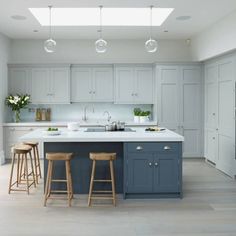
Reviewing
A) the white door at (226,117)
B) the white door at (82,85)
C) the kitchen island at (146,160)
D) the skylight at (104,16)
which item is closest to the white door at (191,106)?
the white door at (226,117)

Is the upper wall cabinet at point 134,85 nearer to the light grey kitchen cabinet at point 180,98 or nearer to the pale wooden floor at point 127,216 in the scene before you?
the light grey kitchen cabinet at point 180,98

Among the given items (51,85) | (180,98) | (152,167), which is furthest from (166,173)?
(51,85)

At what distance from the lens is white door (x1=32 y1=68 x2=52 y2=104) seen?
8.12 m

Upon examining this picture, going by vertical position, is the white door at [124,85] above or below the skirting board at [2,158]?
above

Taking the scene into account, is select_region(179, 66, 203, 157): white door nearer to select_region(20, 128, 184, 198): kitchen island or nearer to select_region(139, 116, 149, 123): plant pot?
select_region(139, 116, 149, 123): plant pot

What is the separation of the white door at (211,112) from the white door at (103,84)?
2.24 metres

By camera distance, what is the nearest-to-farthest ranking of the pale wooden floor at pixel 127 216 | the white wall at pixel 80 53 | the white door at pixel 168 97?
the pale wooden floor at pixel 127 216 → the white door at pixel 168 97 → the white wall at pixel 80 53

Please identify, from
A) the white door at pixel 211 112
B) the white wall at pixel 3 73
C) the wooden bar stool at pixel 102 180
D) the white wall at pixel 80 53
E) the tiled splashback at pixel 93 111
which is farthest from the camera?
the tiled splashback at pixel 93 111

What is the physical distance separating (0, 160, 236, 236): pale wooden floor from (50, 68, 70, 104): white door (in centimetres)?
313

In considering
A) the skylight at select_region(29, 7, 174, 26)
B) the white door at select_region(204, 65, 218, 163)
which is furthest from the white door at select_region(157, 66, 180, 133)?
the skylight at select_region(29, 7, 174, 26)

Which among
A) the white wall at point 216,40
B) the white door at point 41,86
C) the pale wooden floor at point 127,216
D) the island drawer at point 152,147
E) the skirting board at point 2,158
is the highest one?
the white wall at point 216,40

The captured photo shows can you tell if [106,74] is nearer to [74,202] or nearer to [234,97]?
[234,97]

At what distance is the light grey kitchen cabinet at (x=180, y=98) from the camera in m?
7.89

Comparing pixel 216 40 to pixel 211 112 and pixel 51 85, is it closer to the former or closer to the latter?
pixel 211 112
